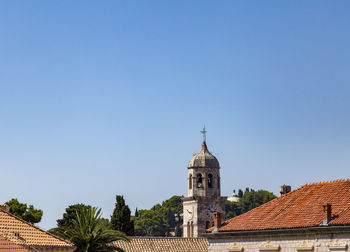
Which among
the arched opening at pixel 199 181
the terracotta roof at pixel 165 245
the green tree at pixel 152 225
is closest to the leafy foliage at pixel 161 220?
the green tree at pixel 152 225

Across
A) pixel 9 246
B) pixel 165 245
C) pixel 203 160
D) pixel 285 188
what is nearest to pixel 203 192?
pixel 203 160

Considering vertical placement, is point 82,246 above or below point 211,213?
below

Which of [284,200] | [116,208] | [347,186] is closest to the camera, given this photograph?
[347,186]

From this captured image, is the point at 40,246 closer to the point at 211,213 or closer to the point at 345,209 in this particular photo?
the point at 345,209

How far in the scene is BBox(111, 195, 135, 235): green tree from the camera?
76.7m

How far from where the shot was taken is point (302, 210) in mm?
39906

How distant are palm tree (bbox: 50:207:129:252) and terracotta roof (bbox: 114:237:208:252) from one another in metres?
18.0

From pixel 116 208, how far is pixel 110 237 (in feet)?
114

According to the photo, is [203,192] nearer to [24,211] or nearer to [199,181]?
[199,181]

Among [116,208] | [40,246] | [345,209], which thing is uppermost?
[116,208]

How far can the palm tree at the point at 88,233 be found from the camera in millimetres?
42250

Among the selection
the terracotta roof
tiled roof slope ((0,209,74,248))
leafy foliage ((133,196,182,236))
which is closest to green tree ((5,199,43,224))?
the terracotta roof

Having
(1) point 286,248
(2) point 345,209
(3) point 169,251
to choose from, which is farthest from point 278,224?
(3) point 169,251

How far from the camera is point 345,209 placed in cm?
3728
